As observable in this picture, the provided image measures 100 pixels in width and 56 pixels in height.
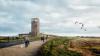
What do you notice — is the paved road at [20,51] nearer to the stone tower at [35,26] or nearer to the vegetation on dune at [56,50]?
the vegetation on dune at [56,50]

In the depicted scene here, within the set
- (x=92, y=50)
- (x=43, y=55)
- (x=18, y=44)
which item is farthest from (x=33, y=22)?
(x=43, y=55)

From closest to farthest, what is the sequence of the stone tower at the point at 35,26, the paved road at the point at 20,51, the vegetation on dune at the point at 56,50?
the vegetation on dune at the point at 56,50
the paved road at the point at 20,51
the stone tower at the point at 35,26

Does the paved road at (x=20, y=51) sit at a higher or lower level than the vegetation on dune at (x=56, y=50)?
lower

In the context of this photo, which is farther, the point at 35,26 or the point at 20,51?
the point at 35,26

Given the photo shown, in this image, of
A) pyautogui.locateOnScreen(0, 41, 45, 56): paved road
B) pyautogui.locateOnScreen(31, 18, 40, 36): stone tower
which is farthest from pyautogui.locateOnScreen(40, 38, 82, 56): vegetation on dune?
pyautogui.locateOnScreen(31, 18, 40, 36): stone tower

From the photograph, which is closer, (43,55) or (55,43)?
(43,55)

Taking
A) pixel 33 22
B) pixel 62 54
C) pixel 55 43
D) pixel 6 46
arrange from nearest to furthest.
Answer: pixel 62 54
pixel 55 43
pixel 6 46
pixel 33 22

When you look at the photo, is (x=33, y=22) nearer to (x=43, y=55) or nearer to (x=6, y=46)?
(x=6, y=46)

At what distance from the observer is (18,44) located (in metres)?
44.8

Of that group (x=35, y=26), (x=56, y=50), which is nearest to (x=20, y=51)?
(x=56, y=50)

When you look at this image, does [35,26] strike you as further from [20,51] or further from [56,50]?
[56,50]

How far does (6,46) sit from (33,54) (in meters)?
7.60

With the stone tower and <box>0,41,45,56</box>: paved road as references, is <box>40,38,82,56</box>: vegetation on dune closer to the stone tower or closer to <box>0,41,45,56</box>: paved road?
<box>0,41,45,56</box>: paved road

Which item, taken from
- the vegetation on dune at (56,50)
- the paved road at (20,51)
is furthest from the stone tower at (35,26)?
the vegetation on dune at (56,50)
